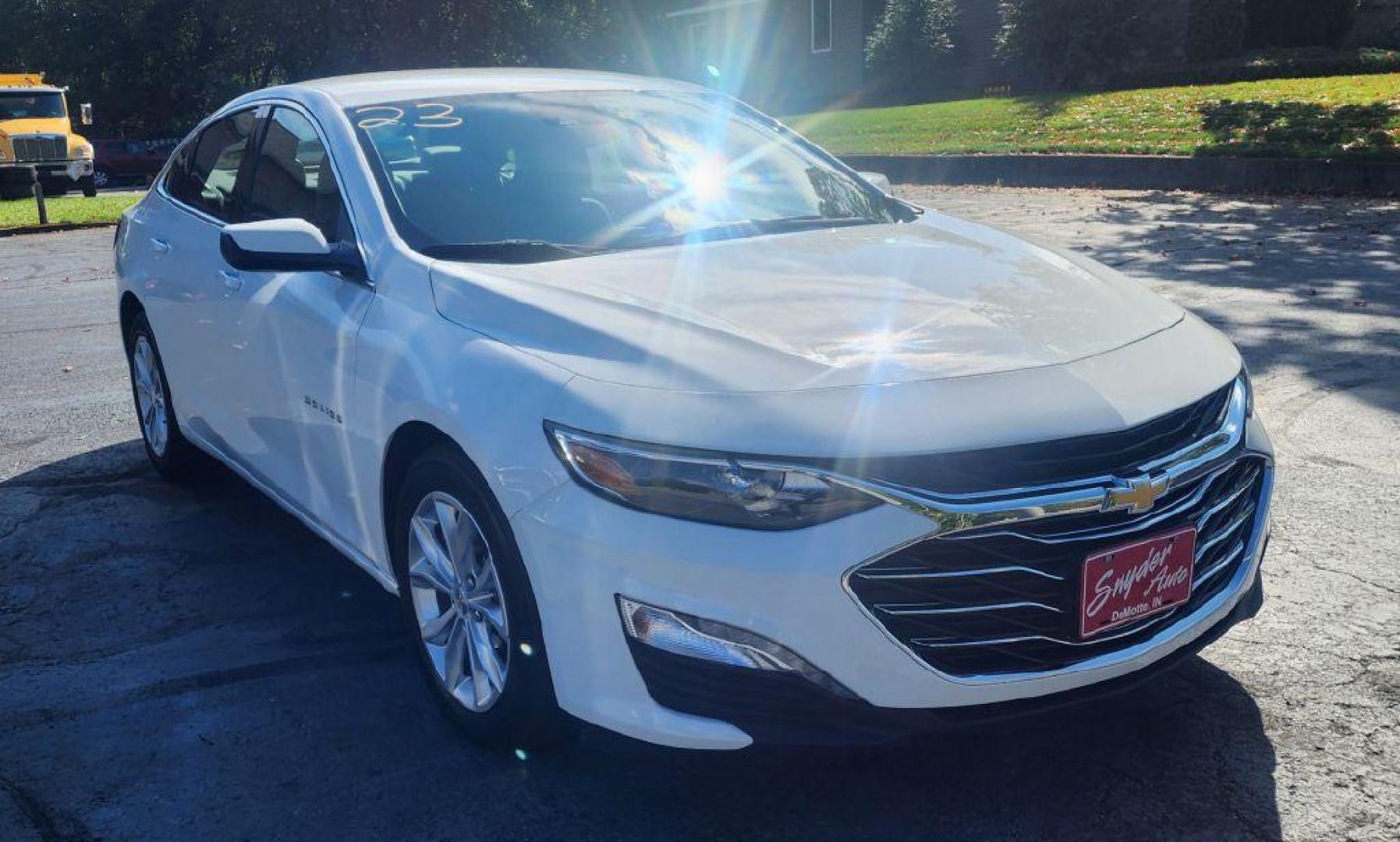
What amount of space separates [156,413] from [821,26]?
112ft

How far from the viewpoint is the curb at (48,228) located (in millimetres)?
19297

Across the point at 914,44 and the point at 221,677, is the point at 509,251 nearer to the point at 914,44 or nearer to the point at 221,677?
the point at 221,677

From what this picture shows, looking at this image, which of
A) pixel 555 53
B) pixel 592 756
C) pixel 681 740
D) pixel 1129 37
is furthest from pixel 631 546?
pixel 555 53

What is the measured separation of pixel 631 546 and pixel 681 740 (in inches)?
16.5

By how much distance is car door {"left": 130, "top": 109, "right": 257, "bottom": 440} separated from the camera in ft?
15.8

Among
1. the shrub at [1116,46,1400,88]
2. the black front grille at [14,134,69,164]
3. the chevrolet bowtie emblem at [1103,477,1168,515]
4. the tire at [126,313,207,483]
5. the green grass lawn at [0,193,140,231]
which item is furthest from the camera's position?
the black front grille at [14,134,69,164]

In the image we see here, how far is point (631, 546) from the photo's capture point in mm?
2682

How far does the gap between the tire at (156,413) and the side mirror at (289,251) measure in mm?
1998

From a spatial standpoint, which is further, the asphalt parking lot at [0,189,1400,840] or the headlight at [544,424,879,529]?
the asphalt parking lot at [0,189,1400,840]

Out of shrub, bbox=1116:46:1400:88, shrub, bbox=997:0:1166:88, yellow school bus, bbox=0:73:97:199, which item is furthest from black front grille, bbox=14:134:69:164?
shrub, bbox=1116:46:1400:88

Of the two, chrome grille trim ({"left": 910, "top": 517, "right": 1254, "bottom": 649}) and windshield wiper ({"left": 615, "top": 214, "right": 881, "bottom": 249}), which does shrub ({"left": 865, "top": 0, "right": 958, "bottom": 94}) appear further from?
chrome grille trim ({"left": 910, "top": 517, "right": 1254, "bottom": 649})

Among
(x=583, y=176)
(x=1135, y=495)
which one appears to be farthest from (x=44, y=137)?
(x=1135, y=495)

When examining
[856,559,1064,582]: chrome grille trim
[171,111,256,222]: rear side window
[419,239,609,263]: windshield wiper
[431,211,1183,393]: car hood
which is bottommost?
[856,559,1064,582]: chrome grille trim

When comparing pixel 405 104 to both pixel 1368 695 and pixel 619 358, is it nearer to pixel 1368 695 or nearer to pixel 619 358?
pixel 619 358
